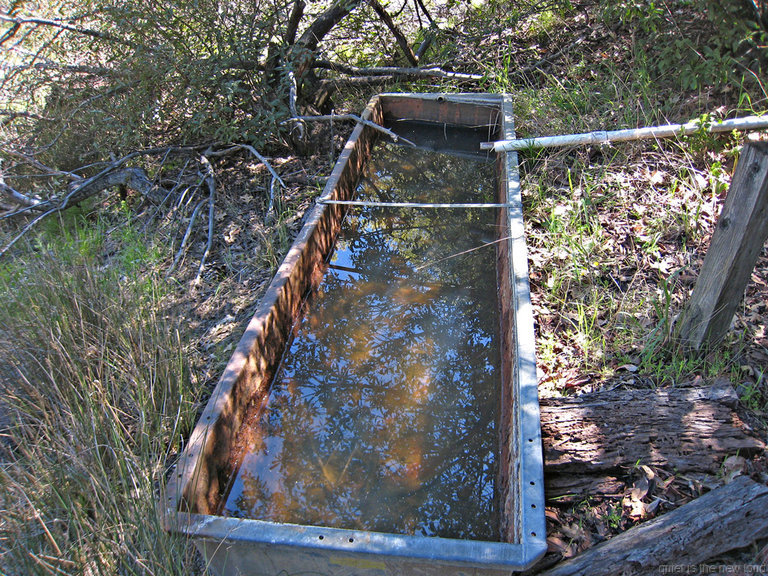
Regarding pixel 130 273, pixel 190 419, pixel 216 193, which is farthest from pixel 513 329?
pixel 216 193

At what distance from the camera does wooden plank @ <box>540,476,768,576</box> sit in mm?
1861

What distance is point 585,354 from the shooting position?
110 inches

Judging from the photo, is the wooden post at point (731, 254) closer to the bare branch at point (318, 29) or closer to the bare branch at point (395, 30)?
the bare branch at point (318, 29)

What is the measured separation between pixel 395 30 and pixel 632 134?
9.21 feet

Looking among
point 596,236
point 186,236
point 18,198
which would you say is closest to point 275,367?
point 186,236

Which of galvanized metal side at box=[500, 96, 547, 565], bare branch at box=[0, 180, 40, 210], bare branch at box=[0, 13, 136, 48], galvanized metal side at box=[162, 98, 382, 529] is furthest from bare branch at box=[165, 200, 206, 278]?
galvanized metal side at box=[500, 96, 547, 565]

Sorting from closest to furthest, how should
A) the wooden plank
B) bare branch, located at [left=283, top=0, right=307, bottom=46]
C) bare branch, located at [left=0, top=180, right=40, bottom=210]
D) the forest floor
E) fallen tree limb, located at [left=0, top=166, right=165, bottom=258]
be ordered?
the wooden plank
the forest floor
bare branch, located at [left=0, top=180, right=40, bottom=210]
fallen tree limb, located at [left=0, top=166, right=165, bottom=258]
bare branch, located at [left=283, top=0, right=307, bottom=46]

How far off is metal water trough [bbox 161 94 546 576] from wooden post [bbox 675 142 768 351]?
2.58 feet

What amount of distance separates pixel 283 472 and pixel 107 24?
382 centimetres

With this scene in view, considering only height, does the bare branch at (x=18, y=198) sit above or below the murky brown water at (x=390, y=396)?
above

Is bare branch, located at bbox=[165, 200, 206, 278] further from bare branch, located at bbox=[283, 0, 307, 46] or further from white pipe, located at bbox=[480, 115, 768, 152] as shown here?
white pipe, located at bbox=[480, 115, 768, 152]

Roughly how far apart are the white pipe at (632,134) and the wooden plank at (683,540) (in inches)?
99.6

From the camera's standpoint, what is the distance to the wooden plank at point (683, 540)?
1861 millimetres

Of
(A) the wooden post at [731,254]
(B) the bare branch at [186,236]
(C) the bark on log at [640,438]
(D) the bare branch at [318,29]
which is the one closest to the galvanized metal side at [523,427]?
(C) the bark on log at [640,438]
